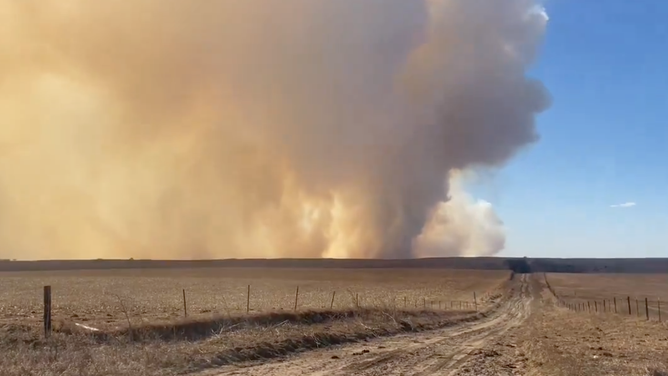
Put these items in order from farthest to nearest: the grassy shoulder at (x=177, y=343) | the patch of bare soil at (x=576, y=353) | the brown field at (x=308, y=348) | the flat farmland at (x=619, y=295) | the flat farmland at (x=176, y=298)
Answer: the flat farmland at (x=619, y=295) → the flat farmland at (x=176, y=298) → the patch of bare soil at (x=576, y=353) → the brown field at (x=308, y=348) → the grassy shoulder at (x=177, y=343)

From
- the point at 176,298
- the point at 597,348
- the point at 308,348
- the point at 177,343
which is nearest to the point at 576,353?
the point at 597,348

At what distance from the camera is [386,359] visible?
15.1 metres

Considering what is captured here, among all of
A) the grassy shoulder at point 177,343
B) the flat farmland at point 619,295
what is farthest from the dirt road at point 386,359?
the flat farmland at point 619,295

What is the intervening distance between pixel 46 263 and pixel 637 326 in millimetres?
164562

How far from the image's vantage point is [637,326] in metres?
25.2

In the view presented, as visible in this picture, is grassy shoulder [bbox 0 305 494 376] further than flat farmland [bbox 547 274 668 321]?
No

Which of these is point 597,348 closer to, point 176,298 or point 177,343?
point 177,343

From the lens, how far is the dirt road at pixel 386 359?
1333cm

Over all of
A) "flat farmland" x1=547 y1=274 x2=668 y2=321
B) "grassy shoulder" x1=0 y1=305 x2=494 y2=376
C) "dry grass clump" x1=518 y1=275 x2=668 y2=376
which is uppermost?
"grassy shoulder" x1=0 y1=305 x2=494 y2=376

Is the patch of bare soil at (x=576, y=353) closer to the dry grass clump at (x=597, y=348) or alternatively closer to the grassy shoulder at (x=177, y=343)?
the dry grass clump at (x=597, y=348)

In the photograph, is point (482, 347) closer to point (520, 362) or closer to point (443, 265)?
point (520, 362)

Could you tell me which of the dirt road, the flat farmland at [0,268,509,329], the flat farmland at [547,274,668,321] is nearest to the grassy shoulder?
the dirt road

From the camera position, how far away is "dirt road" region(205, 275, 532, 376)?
43.7 ft

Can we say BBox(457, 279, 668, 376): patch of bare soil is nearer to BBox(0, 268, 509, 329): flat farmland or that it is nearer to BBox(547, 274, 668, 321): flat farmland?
BBox(0, 268, 509, 329): flat farmland
